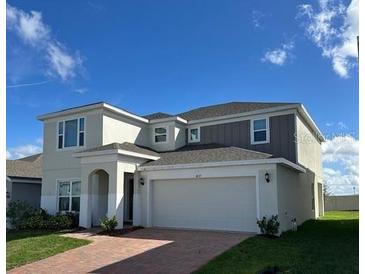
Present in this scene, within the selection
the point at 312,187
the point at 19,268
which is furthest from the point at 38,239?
the point at 312,187

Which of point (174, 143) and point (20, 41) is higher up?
point (20, 41)

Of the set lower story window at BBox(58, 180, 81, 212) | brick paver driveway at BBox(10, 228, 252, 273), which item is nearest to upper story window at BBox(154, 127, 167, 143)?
lower story window at BBox(58, 180, 81, 212)

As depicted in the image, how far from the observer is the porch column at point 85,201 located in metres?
17.2

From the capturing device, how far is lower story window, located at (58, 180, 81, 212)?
18797 millimetres

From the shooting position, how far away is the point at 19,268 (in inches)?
403

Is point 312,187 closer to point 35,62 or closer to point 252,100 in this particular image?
point 252,100

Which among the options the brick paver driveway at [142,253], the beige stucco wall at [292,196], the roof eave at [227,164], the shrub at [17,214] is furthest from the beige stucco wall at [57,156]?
the beige stucco wall at [292,196]

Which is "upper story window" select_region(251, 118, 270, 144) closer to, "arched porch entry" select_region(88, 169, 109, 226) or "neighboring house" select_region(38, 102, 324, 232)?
"neighboring house" select_region(38, 102, 324, 232)

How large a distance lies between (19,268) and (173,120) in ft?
42.6

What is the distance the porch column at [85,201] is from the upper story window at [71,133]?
2.39 metres

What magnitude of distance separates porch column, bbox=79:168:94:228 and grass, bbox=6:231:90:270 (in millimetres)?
1892

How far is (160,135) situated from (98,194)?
5622 mm

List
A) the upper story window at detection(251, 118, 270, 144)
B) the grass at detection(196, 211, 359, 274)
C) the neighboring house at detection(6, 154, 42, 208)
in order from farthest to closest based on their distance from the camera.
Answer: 1. the neighboring house at detection(6, 154, 42, 208)
2. the upper story window at detection(251, 118, 270, 144)
3. the grass at detection(196, 211, 359, 274)

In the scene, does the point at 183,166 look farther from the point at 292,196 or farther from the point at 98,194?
the point at 292,196
